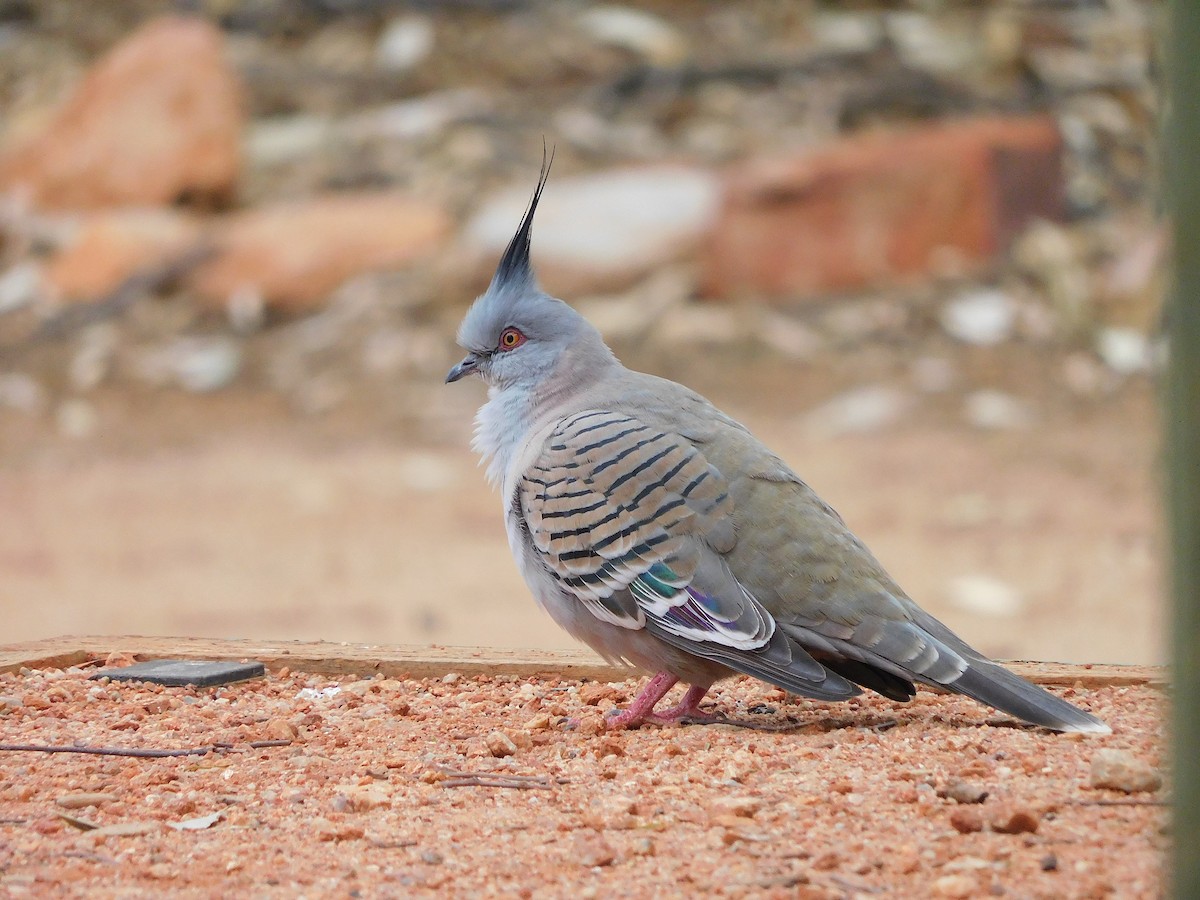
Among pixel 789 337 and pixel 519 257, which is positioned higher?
pixel 789 337

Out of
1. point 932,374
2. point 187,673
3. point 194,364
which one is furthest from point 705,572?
point 194,364

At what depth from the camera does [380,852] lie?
8.88ft

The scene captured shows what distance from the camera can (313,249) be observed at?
12086mm

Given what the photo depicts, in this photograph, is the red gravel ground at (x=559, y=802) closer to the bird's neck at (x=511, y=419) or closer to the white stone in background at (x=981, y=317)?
the bird's neck at (x=511, y=419)

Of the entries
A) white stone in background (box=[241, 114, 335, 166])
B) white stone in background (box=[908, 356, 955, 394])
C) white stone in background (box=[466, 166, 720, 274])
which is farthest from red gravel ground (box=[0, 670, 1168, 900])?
white stone in background (box=[241, 114, 335, 166])

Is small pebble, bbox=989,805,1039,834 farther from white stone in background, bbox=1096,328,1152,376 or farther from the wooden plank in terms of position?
white stone in background, bbox=1096,328,1152,376

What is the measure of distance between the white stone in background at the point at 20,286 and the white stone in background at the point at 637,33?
5.23 meters

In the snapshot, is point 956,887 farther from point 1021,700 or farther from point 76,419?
point 76,419

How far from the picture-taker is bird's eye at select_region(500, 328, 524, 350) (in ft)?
14.6

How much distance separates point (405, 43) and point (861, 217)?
486 centimetres

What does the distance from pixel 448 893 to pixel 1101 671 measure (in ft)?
7.50

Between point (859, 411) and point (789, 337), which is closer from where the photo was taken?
point (859, 411)

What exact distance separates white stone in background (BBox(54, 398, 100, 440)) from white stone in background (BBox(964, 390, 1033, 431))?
6.12 m

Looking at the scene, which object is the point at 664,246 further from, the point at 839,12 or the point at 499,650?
the point at 499,650
